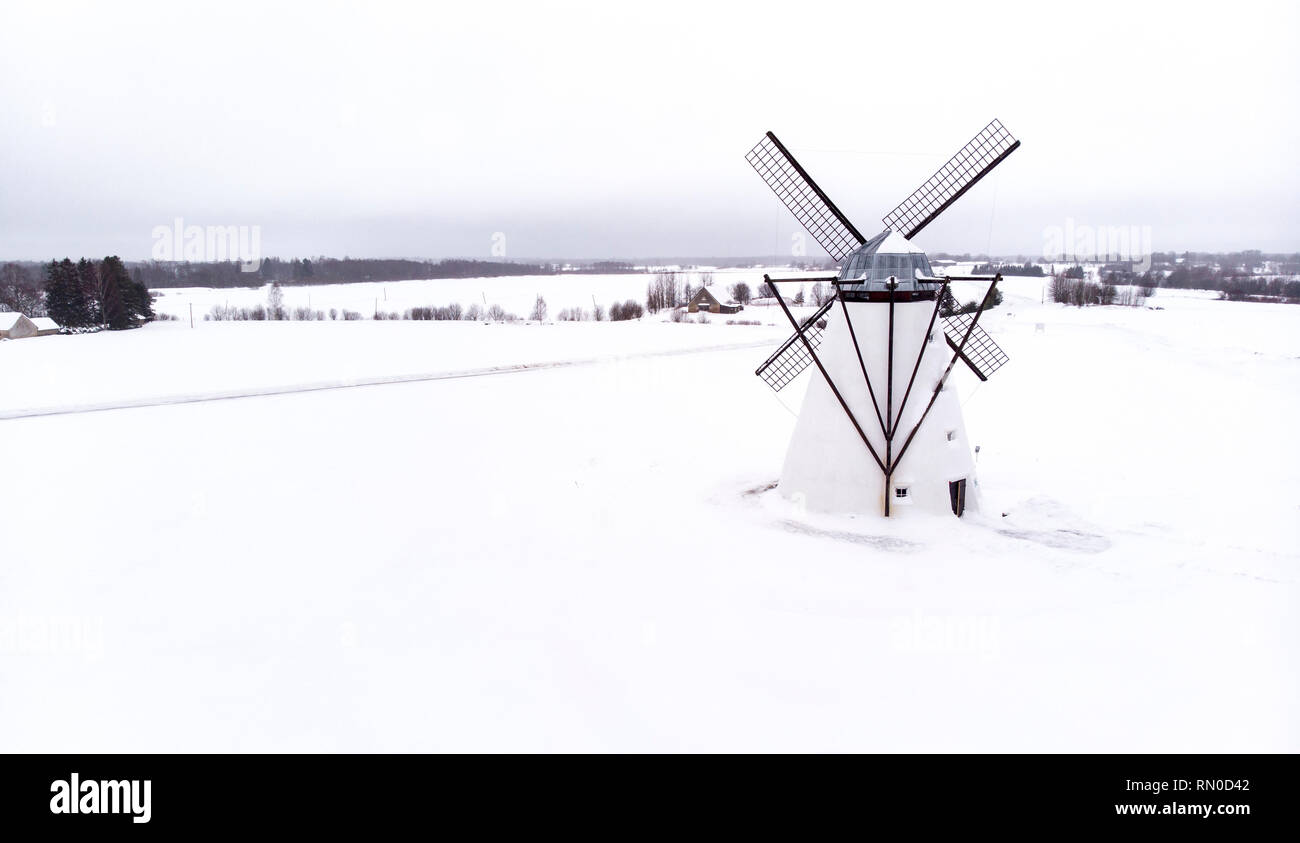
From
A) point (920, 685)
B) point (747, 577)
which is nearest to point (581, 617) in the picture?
point (747, 577)

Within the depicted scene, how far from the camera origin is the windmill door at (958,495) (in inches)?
499

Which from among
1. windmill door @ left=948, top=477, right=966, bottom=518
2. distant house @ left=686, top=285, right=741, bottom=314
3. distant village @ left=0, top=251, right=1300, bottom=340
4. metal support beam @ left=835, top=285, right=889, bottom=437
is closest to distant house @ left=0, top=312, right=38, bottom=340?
distant village @ left=0, top=251, right=1300, bottom=340

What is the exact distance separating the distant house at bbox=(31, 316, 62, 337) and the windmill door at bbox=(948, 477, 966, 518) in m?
Answer: 55.3

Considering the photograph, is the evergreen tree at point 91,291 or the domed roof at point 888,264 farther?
the evergreen tree at point 91,291

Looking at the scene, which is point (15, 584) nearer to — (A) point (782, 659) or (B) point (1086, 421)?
(A) point (782, 659)

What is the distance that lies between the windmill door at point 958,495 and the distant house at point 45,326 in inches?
2179

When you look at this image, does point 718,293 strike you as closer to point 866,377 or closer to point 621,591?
point 866,377

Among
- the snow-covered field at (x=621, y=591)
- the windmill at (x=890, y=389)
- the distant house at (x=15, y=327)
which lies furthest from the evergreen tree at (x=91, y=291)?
the windmill at (x=890, y=389)

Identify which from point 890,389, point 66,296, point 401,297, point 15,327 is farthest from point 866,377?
point 401,297

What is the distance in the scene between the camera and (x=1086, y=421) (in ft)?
72.7

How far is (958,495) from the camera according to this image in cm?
1272

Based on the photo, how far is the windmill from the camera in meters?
12.0

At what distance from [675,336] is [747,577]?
37159mm

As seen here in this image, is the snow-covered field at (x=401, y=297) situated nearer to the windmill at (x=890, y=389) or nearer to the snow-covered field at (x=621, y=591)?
the snow-covered field at (x=621, y=591)
